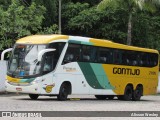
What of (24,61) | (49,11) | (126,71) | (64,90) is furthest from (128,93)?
(49,11)

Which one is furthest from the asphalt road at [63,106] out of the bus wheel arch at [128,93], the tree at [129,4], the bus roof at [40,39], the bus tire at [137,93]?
the tree at [129,4]

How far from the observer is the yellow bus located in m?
23.6

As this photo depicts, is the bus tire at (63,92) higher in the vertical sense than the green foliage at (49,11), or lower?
lower

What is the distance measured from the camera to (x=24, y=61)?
23.8m

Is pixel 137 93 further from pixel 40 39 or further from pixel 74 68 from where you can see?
pixel 40 39

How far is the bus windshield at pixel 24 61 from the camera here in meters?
23.5

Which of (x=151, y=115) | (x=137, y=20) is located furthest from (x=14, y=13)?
(x=151, y=115)

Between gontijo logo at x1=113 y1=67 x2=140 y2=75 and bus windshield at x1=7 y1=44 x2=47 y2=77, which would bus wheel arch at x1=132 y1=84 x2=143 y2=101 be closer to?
gontijo logo at x1=113 y1=67 x2=140 y2=75

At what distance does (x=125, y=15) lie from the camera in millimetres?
48438

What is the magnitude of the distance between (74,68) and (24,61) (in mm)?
2779

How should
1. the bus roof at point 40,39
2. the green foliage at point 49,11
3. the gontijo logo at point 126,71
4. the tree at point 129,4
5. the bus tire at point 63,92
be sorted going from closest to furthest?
1. the bus roof at point 40,39
2. the bus tire at point 63,92
3. the gontijo logo at point 126,71
4. the tree at point 129,4
5. the green foliage at point 49,11

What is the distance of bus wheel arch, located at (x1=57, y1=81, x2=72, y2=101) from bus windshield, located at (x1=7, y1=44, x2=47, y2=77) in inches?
69.0

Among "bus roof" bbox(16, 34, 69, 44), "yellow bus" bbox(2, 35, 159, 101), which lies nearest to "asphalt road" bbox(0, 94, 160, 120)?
"yellow bus" bbox(2, 35, 159, 101)

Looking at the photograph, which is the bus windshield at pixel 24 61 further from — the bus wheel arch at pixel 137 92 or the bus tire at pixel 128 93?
the bus wheel arch at pixel 137 92
